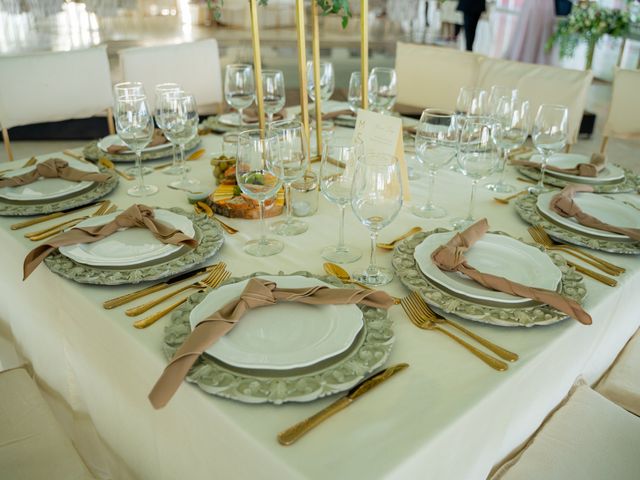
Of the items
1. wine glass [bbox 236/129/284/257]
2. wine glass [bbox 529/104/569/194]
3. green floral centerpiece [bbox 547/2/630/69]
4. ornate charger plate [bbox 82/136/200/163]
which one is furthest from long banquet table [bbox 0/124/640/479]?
green floral centerpiece [bbox 547/2/630/69]

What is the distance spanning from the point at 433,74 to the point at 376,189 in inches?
67.0

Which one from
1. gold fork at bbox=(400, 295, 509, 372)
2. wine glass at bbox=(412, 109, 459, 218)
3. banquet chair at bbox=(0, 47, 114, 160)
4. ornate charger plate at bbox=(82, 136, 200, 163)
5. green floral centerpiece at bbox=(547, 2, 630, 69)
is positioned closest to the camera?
gold fork at bbox=(400, 295, 509, 372)

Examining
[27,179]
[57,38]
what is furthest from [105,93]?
[57,38]

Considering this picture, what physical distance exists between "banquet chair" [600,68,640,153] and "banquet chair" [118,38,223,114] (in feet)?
5.22

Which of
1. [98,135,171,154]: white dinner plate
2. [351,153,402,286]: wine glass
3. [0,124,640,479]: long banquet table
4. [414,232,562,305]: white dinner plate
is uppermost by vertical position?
[351,153,402,286]: wine glass

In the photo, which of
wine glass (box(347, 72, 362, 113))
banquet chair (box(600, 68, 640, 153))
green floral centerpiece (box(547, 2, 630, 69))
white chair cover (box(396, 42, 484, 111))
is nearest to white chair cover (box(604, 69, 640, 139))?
banquet chair (box(600, 68, 640, 153))

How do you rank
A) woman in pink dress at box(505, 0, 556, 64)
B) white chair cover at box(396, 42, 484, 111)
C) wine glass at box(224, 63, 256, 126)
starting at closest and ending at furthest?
wine glass at box(224, 63, 256, 126), white chair cover at box(396, 42, 484, 111), woman in pink dress at box(505, 0, 556, 64)

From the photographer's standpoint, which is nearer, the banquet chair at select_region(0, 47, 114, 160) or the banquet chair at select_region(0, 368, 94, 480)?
the banquet chair at select_region(0, 368, 94, 480)

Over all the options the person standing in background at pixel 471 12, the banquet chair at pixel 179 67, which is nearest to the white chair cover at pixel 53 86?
the banquet chair at pixel 179 67

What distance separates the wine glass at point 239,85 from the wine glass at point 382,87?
38 centimetres

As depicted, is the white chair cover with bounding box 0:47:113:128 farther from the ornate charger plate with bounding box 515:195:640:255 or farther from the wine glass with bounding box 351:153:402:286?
the ornate charger plate with bounding box 515:195:640:255

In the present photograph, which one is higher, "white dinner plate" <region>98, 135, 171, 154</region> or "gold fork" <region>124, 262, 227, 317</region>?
"white dinner plate" <region>98, 135, 171, 154</region>

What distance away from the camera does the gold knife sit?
2.10 ft

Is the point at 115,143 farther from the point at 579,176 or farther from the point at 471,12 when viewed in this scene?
the point at 471,12
